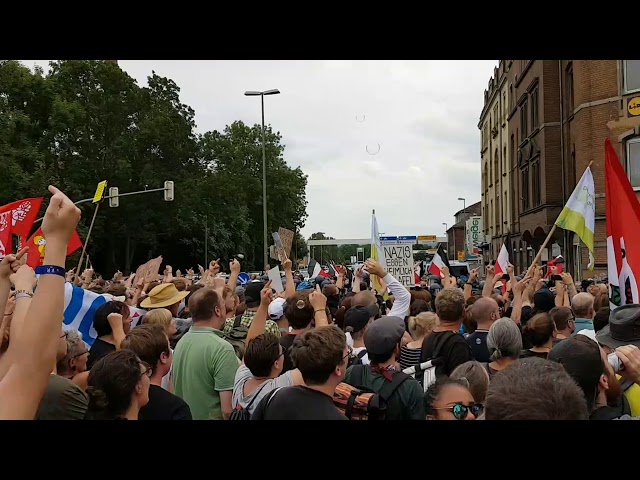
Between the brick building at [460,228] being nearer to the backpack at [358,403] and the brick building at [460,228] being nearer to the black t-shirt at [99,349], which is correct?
the black t-shirt at [99,349]

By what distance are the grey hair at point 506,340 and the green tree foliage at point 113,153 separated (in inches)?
1433

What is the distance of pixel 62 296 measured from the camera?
206 cm

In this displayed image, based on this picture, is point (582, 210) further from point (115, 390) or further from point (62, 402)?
point (62, 402)

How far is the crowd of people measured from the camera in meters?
2.09

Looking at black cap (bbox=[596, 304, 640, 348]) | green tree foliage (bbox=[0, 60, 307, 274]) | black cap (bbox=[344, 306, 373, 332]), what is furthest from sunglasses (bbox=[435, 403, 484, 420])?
green tree foliage (bbox=[0, 60, 307, 274])

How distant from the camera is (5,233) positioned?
7.77 metres

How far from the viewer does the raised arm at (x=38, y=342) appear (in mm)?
1982

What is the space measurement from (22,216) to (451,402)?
6.39m

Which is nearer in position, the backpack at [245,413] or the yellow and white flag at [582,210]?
the backpack at [245,413]

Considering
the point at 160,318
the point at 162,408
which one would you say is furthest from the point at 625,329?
the point at 160,318

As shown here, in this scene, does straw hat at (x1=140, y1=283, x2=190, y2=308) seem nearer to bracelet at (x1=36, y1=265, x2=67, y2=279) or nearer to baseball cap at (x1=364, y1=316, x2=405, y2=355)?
baseball cap at (x1=364, y1=316, x2=405, y2=355)

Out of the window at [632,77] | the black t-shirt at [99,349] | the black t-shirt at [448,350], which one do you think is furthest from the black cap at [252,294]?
the window at [632,77]

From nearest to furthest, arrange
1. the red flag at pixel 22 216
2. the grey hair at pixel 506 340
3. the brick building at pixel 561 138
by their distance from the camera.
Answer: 1. the grey hair at pixel 506 340
2. the red flag at pixel 22 216
3. the brick building at pixel 561 138

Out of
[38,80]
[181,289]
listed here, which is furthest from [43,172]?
[181,289]
